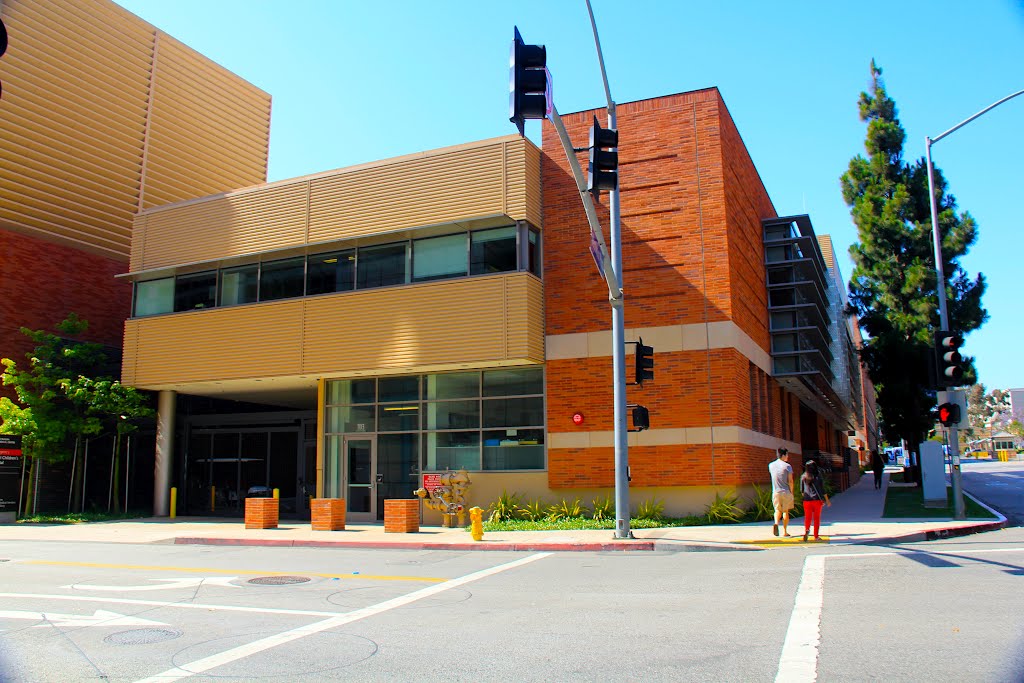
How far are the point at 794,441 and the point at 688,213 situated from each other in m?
12.9

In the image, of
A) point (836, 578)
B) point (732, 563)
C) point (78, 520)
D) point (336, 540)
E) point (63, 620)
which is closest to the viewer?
point (63, 620)

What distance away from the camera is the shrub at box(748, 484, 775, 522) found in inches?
778

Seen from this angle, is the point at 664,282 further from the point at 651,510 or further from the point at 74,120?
the point at 74,120

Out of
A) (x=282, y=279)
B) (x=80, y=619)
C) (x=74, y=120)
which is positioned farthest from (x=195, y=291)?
(x=80, y=619)

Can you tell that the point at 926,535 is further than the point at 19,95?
No

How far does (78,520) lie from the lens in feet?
80.9

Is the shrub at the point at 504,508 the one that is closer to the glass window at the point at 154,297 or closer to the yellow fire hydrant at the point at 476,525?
the yellow fire hydrant at the point at 476,525

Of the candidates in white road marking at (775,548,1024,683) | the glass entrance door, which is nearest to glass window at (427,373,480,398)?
the glass entrance door

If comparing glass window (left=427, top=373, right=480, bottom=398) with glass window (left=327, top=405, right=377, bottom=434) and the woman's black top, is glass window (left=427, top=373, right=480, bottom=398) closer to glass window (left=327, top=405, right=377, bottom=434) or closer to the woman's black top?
glass window (left=327, top=405, right=377, bottom=434)

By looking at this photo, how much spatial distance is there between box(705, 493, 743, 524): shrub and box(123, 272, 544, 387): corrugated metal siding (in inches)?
221

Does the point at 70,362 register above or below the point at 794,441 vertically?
above

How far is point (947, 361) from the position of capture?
17.3 meters

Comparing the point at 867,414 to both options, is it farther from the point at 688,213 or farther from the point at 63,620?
the point at 63,620

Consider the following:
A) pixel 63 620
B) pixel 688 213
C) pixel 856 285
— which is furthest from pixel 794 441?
pixel 63 620
